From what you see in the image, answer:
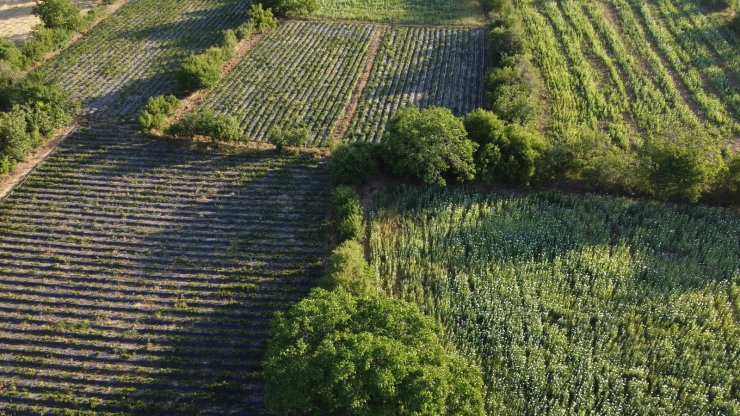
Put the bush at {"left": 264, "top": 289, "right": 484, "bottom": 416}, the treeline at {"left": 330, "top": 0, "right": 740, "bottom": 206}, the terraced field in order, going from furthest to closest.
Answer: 1. the treeline at {"left": 330, "top": 0, "right": 740, "bottom": 206}
2. the terraced field
3. the bush at {"left": 264, "top": 289, "right": 484, "bottom": 416}

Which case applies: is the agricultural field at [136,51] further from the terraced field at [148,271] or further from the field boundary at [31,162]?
the terraced field at [148,271]

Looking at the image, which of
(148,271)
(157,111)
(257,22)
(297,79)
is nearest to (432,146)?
(297,79)

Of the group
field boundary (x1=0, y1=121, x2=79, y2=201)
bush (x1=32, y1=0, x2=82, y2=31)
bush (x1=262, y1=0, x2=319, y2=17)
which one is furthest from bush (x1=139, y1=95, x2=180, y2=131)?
bush (x1=262, y1=0, x2=319, y2=17)

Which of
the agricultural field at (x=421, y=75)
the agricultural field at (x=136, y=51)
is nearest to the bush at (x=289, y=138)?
the agricultural field at (x=421, y=75)

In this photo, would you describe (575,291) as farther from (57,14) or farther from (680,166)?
(57,14)

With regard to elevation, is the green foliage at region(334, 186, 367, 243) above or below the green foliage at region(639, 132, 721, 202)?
below

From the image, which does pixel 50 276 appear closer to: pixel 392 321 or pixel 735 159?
pixel 392 321

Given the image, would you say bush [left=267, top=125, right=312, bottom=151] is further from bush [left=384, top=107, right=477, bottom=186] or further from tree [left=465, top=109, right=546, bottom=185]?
tree [left=465, top=109, right=546, bottom=185]

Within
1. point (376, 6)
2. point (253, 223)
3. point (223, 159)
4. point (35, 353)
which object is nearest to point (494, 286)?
point (253, 223)
